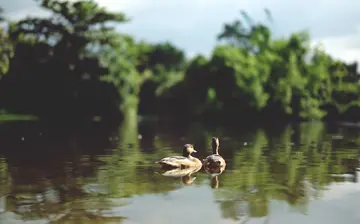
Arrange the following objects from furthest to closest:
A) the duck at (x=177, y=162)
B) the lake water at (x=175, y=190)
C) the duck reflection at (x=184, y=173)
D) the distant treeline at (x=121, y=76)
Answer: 1. the distant treeline at (x=121, y=76)
2. the duck at (x=177, y=162)
3. the duck reflection at (x=184, y=173)
4. the lake water at (x=175, y=190)

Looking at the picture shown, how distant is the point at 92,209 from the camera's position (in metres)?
11.6

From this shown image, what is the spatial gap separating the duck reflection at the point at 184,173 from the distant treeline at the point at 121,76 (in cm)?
4545

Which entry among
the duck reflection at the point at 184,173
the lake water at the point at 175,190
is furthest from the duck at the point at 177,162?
the lake water at the point at 175,190

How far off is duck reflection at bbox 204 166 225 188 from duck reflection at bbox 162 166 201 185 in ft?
1.46

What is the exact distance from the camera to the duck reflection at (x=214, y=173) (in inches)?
590

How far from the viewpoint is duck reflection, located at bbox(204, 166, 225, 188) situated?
1498 cm

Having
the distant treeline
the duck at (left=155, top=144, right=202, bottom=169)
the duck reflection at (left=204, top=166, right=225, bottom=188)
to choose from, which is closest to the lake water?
the duck reflection at (left=204, top=166, right=225, bottom=188)

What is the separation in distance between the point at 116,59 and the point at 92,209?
188 feet

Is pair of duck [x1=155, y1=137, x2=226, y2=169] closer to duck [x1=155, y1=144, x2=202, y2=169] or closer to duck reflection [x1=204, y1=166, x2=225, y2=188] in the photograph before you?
duck [x1=155, y1=144, x2=202, y2=169]

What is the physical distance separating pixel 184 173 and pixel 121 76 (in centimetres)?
5222

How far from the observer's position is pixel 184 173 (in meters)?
17.0

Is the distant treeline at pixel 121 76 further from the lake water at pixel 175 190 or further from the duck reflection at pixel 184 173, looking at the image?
the duck reflection at pixel 184 173

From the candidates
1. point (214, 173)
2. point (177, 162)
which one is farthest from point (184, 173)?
point (214, 173)

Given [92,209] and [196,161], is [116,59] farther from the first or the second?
[92,209]
